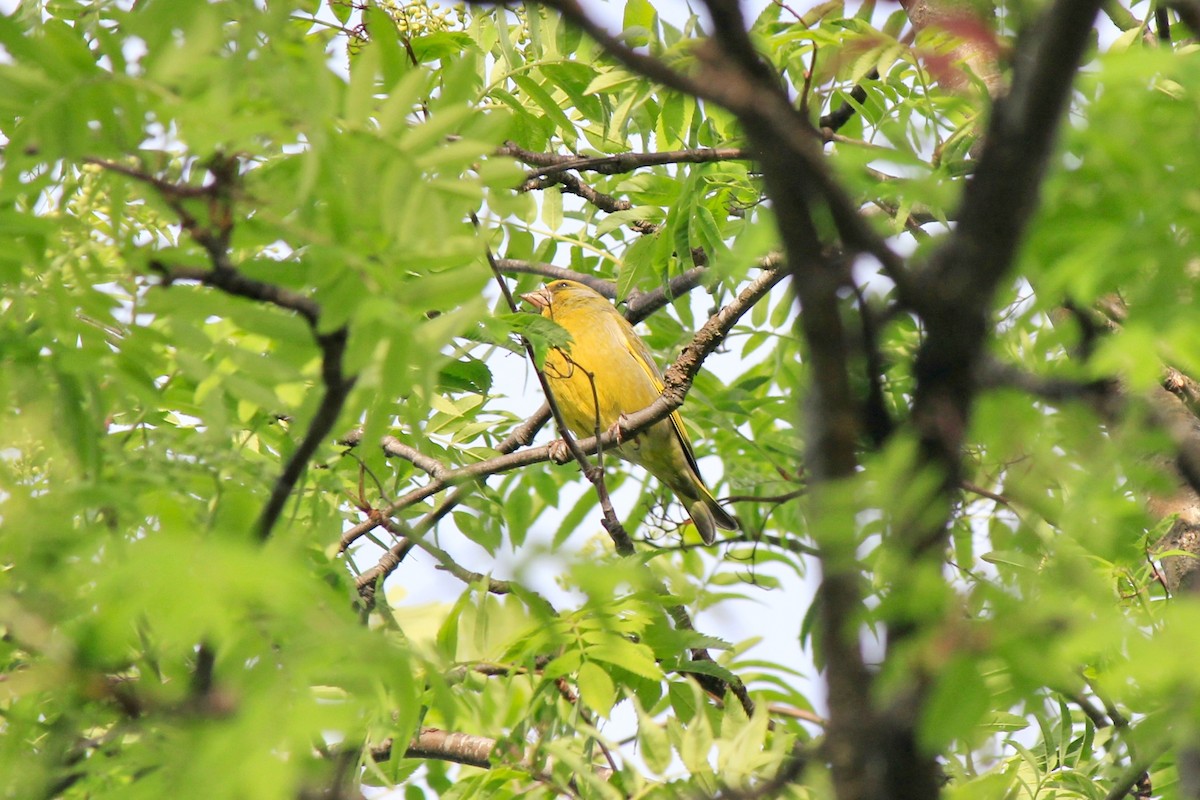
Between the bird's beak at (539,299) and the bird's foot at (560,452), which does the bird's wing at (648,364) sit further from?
the bird's foot at (560,452)

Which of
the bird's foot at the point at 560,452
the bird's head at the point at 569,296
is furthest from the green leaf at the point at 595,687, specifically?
the bird's head at the point at 569,296

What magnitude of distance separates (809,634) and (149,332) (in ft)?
12.4

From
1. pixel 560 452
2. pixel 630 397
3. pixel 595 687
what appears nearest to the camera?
pixel 595 687

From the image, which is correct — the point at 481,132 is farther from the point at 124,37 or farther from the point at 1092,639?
the point at 1092,639

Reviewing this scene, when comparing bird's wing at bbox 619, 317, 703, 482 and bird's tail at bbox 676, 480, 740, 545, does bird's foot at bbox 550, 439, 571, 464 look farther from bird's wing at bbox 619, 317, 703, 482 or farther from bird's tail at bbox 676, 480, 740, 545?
bird's tail at bbox 676, 480, 740, 545

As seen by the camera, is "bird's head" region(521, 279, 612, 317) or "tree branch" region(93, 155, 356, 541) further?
"bird's head" region(521, 279, 612, 317)

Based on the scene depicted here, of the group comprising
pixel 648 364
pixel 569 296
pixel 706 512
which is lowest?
pixel 706 512

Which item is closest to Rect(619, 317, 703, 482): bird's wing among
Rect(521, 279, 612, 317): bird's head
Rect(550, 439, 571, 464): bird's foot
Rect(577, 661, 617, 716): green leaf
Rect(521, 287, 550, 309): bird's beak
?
Rect(521, 279, 612, 317): bird's head

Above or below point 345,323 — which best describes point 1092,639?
below

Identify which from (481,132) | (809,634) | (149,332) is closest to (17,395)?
(149,332)

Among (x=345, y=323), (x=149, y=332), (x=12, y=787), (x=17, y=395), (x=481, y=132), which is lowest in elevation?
(x=12, y=787)

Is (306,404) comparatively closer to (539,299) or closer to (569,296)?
(539,299)

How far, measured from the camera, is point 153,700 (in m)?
2.19

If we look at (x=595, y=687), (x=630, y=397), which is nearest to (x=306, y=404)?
(x=595, y=687)
